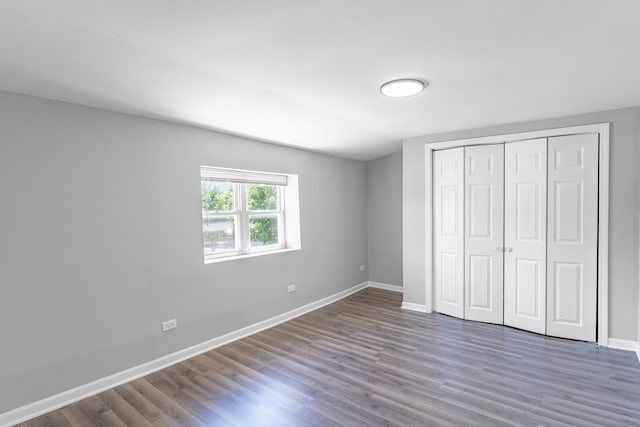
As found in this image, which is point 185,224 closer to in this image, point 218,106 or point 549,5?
point 218,106

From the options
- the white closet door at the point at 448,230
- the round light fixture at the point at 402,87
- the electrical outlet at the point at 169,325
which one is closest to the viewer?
the round light fixture at the point at 402,87

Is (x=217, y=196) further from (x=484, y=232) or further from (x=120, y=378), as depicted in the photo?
(x=484, y=232)

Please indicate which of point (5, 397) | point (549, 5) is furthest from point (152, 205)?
point (549, 5)

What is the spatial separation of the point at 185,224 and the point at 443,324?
10.5ft

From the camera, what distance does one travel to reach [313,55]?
2029 mm

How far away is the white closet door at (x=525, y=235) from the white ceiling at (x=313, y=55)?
2.00 ft

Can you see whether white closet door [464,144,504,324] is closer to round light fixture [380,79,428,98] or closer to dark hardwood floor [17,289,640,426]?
dark hardwood floor [17,289,640,426]

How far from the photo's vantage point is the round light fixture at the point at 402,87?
2.44 m

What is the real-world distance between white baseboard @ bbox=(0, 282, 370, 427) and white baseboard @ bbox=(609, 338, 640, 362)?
3493 mm

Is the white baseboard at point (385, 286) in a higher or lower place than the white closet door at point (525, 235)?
lower

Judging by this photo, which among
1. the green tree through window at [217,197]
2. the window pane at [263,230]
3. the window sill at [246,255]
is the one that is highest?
the green tree through window at [217,197]

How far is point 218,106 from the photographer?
2.78 meters

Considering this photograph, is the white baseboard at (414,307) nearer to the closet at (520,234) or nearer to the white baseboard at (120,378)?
the closet at (520,234)

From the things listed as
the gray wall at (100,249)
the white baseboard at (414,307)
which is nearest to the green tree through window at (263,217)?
the gray wall at (100,249)
